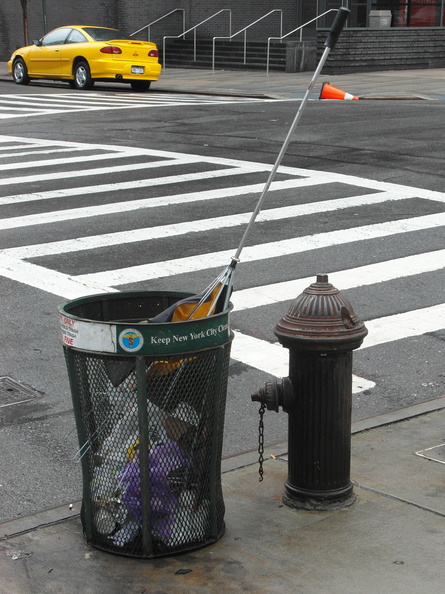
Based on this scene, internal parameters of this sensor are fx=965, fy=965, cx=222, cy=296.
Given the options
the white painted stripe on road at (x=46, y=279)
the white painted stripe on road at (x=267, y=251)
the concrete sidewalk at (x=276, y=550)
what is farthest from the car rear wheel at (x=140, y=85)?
the concrete sidewalk at (x=276, y=550)

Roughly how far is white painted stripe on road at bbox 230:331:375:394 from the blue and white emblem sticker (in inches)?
104

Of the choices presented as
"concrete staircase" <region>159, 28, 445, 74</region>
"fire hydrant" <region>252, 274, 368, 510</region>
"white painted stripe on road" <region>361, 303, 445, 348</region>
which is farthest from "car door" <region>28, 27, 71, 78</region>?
"fire hydrant" <region>252, 274, 368, 510</region>

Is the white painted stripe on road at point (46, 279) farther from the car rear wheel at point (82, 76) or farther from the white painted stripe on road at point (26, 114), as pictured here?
the car rear wheel at point (82, 76)

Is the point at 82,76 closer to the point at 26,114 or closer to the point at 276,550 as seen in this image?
the point at 26,114

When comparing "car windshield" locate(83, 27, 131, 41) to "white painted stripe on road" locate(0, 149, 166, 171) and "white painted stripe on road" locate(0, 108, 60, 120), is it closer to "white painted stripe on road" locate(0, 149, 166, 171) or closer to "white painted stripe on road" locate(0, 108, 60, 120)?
"white painted stripe on road" locate(0, 108, 60, 120)

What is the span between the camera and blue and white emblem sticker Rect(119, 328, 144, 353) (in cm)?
385

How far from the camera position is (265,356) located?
6.81m

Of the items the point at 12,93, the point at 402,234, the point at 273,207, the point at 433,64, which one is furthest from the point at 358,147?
the point at 433,64

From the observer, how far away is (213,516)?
165 inches

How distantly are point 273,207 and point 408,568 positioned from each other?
26.0 ft

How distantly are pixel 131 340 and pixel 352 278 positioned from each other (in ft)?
16.5

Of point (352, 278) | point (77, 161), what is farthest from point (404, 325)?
point (77, 161)

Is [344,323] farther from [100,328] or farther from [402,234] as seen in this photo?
[402,234]

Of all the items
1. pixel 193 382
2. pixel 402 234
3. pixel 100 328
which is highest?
pixel 100 328
